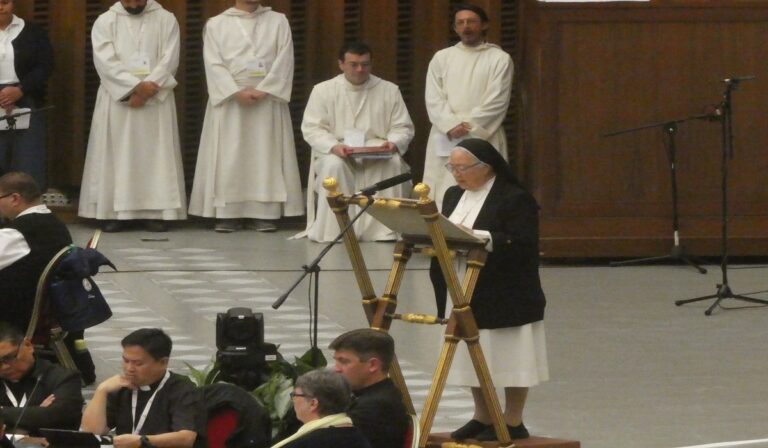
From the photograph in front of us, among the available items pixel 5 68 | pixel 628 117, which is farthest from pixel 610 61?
pixel 5 68

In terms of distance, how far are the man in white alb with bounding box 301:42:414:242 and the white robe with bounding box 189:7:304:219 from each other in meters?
0.37

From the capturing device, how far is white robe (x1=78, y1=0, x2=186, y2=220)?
14.4 meters

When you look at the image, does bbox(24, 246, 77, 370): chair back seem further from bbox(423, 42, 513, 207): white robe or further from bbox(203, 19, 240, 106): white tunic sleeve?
bbox(203, 19, 240, 106): white tunic sleeve

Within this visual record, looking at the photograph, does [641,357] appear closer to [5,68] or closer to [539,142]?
[539,142]

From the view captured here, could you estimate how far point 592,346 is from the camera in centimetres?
1068

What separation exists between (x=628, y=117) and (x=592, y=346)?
296 cm

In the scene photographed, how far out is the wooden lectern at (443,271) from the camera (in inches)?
299

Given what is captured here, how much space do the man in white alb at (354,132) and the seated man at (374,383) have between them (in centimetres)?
683

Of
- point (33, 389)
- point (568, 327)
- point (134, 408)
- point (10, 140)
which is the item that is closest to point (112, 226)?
point (10, 140)

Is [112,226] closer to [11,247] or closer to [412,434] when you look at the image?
[11,247]

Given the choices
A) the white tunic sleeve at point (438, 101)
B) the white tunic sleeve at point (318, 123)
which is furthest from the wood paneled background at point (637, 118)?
the white tunic sleeve at point (318, 123)

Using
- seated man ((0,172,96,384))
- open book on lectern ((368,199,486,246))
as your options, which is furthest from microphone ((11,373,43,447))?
open book on lectern ((368,199,486,246))

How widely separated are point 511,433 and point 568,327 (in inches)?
121

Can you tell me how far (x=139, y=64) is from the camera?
47.1 ft
